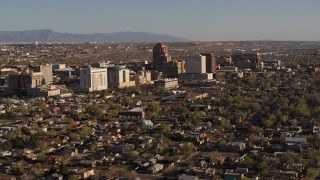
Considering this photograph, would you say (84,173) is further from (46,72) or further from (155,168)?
(46,72)

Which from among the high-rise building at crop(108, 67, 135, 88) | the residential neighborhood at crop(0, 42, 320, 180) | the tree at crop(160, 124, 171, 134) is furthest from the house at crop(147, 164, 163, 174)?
the high-rise building at crop(108, 67, 135, 88)

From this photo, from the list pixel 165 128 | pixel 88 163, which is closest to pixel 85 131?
pixel 165 128

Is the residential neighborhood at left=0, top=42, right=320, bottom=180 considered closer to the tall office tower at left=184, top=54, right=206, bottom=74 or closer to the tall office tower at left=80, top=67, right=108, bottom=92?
the tall office tower at left=80, top=67, right=108, bottom=92

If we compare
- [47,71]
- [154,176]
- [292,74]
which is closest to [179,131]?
[154,176]

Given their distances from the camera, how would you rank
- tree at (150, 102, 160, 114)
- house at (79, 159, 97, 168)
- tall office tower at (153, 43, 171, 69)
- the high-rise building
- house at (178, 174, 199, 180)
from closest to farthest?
house at (178, 174, 199, 180) < house at (79, 159, 97, 168) < tree at (150, 102, 160, 114) < the high-rise building < tall office tower at (153, 43, 171, 69)

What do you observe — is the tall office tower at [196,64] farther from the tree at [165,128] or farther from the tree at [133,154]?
the tree at [133,154]

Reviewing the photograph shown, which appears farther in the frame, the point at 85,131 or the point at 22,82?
the point at 22,82
